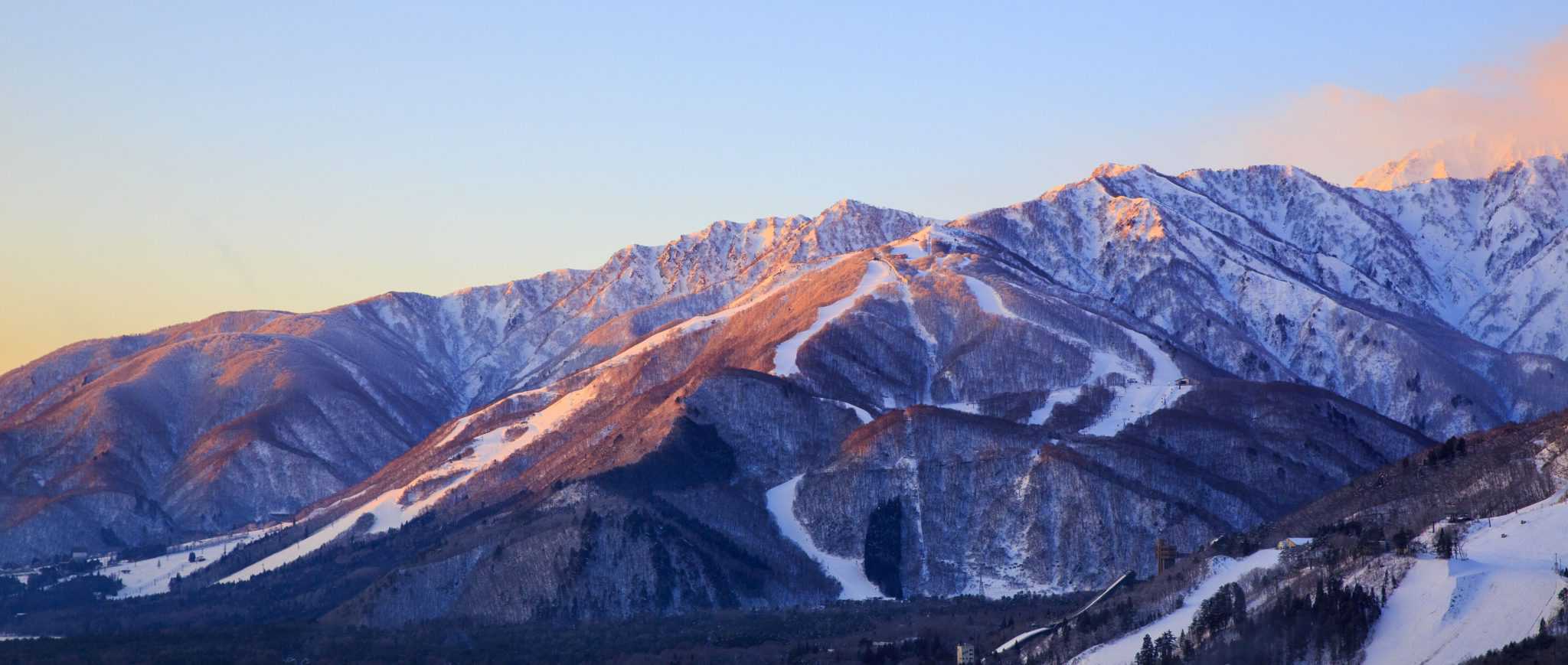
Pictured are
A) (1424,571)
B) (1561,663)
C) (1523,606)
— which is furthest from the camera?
(1424,571)

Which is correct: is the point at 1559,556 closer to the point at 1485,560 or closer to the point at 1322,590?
the point at 1485,560

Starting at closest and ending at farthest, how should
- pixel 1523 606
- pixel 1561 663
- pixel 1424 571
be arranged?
pixel 1561 663
pixel 1523 606
pixel 1424 571

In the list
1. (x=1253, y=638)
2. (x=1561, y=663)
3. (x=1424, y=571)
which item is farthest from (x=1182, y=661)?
(x=1561, y=663)

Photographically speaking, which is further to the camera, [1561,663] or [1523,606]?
[1523,606]

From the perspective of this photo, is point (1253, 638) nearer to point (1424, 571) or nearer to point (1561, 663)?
point (1424, 571)

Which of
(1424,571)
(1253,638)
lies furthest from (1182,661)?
(1424,571)

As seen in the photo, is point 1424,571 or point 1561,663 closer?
point 1561,663
